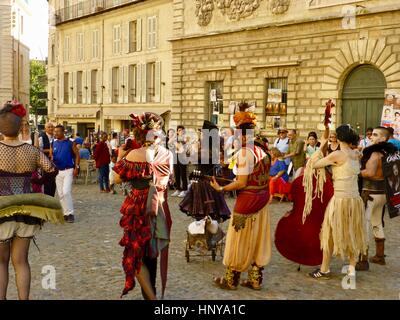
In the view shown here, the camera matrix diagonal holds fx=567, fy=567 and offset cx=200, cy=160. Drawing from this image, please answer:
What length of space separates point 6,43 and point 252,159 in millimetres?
43815

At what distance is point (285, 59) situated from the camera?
22.3 meters

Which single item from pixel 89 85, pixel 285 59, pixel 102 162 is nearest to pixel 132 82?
pixel 89 85

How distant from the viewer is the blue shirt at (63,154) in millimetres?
10148

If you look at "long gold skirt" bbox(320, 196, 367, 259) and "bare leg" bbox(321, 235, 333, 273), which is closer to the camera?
"long gold skirt" bbox(320, 196, 367, 259)

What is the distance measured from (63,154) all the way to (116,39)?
26530mm

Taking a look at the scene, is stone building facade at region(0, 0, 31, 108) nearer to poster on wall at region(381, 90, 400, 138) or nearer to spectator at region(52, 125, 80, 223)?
poster on wall at region(381, 90, 400, 138)

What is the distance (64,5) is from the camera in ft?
138

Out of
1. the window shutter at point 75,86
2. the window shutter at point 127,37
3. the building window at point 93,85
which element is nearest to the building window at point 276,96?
the window shutter at point 127,37

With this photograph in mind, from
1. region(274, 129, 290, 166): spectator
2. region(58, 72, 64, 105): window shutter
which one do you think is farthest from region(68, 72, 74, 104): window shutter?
region(274, 129, 290, 166): spectator

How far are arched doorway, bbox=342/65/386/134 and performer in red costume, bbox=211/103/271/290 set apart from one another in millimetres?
14956

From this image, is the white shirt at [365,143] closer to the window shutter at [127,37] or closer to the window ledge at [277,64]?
the window ledge at [277,64]

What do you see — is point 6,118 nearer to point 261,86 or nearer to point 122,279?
point 122,279

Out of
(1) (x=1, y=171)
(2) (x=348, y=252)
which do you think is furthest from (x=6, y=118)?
(2) (x=348, y=252)

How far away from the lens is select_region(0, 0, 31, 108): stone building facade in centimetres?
4538
